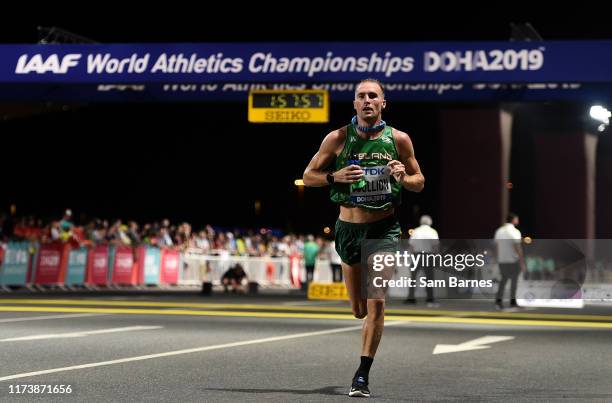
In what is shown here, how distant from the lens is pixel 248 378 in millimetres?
8266

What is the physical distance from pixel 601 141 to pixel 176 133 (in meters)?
23.3

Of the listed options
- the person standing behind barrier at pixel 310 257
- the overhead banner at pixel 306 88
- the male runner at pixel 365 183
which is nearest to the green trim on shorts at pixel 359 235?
the male runner at pixel 365 183

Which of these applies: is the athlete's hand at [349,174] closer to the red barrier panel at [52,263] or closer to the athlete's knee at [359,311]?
the athlete's knee at [359,311]

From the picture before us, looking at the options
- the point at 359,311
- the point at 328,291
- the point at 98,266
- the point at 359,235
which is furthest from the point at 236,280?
the point at 359,235

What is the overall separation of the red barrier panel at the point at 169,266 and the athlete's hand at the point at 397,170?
24690 mm

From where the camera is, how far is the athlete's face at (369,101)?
24.3ft

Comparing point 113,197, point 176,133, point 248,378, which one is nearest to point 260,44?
point 248,378

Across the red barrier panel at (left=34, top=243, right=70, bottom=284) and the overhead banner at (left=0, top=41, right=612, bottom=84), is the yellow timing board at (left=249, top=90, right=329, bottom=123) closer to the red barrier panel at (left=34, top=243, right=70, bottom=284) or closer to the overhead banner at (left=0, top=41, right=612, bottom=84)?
the overhead banner at (left=0, top=41, right=612, bottom=84)

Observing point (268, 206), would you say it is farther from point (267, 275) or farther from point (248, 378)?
point (248, 378)

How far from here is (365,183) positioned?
7.37 metres

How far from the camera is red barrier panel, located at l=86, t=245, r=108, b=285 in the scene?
2819 centimetres

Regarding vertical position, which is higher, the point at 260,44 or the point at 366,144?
the point at 260,44

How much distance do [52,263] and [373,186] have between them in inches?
814

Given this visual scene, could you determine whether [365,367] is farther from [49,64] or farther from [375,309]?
[49,64]
